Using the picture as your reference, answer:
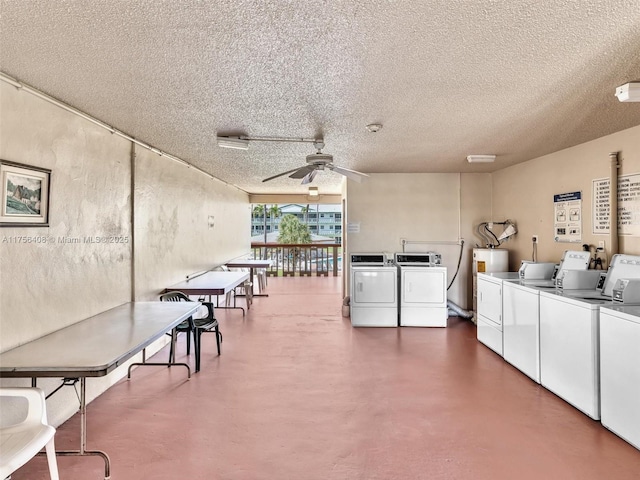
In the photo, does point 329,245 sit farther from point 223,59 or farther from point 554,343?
point 223,59

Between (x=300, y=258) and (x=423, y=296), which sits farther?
(x=300, y=258)

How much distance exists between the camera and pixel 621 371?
2398 mm

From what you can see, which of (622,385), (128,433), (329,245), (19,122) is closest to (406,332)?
(622,385)

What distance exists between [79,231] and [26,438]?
1.66 m

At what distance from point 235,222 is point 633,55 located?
7.31 meters

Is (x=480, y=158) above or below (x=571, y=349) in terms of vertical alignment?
above

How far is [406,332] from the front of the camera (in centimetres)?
507

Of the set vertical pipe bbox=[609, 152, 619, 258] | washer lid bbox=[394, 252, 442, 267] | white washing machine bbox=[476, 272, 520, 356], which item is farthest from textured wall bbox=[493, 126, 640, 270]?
washer lid bbox=[394, 252, 442, 267]

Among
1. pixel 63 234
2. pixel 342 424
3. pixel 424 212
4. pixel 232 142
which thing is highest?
pixel 232 142

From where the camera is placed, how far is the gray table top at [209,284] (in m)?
4.26

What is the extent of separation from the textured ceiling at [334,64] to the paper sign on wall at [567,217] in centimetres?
77

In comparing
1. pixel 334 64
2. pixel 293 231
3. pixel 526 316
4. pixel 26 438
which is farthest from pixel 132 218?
pixel 293 231

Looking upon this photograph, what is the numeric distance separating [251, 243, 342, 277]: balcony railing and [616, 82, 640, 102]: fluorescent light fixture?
833 centimetres

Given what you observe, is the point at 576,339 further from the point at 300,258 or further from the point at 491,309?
the point at 300,258
